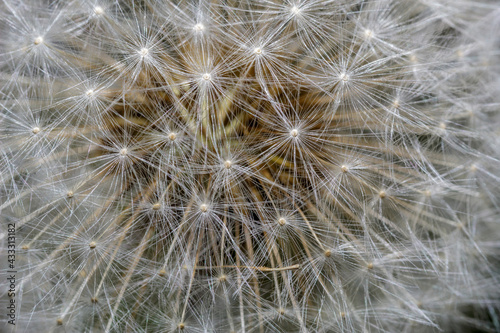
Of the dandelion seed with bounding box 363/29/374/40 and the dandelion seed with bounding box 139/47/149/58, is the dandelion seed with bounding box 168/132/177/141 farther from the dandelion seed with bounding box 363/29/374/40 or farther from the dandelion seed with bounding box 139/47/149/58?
the dandelion seed with bounding box 363/29/374/40

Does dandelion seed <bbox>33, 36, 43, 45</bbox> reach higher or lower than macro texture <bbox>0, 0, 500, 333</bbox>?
higher

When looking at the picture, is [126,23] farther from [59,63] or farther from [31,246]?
[31,246]

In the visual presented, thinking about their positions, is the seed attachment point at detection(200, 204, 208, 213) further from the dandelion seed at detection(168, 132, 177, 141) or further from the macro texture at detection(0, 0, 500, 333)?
the dandelion seed at detection(168, 132, 177, 141)

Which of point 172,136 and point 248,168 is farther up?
point 172,136

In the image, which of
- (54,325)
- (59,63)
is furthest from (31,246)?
(59,63)

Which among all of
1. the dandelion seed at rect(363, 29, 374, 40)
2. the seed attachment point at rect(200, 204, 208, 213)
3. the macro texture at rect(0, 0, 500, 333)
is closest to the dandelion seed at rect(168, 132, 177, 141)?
the macro texture at rect(0, 0, 500, 333)

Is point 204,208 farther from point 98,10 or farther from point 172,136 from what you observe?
point 98,10

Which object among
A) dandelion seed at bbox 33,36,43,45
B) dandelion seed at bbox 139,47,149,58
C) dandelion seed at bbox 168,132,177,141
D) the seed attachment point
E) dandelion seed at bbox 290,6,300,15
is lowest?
the seed attachment point

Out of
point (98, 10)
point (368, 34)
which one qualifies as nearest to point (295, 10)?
point (368, 34)

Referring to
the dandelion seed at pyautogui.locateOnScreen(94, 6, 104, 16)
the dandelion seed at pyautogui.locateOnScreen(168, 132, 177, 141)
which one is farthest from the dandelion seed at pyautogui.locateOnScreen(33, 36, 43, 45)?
the dandelion seed at pyautogui.locateOnScreen(168, 132, 177, 141)
